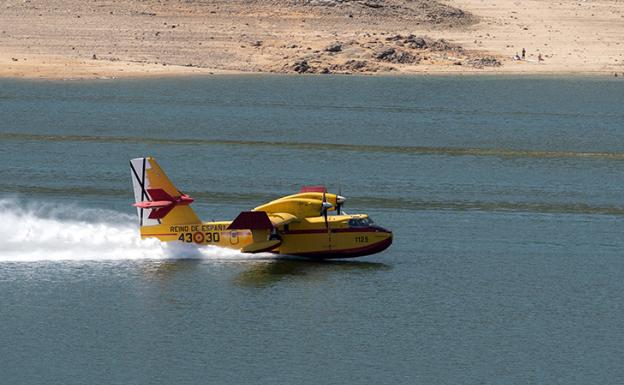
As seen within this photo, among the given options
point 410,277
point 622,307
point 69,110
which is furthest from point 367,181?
point 69,110

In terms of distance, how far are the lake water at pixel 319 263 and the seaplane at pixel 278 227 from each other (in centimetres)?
89

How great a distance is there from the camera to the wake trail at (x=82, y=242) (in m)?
68.7

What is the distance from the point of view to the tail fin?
6856 cm

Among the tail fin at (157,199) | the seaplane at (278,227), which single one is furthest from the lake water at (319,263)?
the tail fin at (157,199)

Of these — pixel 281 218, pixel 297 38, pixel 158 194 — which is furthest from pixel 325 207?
pixel 297 38

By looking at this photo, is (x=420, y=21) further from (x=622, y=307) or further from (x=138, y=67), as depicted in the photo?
(x=622, y=307)

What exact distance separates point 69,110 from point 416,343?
65.9 metres

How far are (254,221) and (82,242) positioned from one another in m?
9.87

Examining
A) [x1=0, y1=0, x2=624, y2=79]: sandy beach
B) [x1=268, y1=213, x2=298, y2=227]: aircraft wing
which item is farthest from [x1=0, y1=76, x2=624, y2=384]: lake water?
[x1=0, y1=0, x2=624, y2=79]: sandy beach

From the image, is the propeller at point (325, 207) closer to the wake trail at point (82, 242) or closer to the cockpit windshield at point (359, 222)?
the cockpit windshield at point (359, 222)

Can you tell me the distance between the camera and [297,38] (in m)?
146

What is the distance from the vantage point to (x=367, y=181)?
89.1 metres

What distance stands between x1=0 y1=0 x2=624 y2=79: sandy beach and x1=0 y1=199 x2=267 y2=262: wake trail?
60278 mm

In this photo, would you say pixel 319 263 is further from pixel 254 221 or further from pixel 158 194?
pixel 158 194
